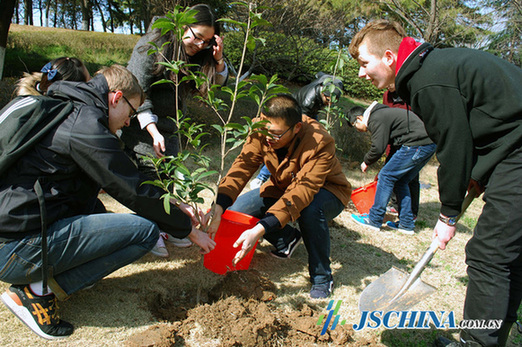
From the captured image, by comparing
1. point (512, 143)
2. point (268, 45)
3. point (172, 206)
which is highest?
point (268, 45)

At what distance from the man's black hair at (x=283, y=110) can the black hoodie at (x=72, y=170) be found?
0.89 metres

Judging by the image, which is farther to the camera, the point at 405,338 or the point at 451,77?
the point at 405,338

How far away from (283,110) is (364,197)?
7.58 ft

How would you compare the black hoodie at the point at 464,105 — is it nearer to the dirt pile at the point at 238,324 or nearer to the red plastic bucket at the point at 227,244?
the dirt pile at the point at 238,324

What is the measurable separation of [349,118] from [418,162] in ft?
3.18

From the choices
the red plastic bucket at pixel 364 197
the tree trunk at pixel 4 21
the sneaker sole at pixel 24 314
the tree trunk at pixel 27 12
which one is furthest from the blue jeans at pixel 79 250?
the tree trunk at pixel 27 12

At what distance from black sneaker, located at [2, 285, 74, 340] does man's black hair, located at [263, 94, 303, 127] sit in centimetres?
160

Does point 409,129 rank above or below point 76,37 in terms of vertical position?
below

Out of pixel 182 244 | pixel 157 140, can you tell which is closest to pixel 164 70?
pixel 157 140

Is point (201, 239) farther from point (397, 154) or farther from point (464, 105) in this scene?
point (397, 154)

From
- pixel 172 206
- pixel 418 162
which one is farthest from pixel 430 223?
pixel 172 206

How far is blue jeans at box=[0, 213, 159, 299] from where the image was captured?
67.1 inches

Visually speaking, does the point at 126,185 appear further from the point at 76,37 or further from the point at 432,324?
the point at 76,37

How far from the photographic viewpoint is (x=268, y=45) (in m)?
9.30
